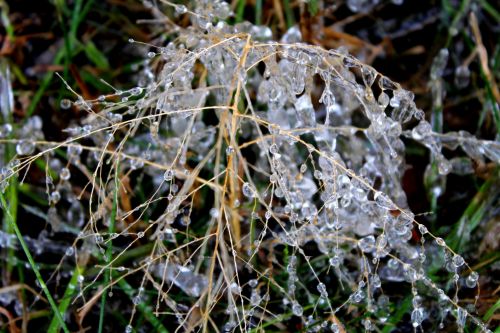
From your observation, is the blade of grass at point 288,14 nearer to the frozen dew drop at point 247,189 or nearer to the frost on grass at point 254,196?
the frost on grass at point 254,196

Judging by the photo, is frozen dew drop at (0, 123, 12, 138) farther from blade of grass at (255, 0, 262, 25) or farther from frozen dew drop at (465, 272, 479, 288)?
frozen dew drop at (465, 272, 479, 288)

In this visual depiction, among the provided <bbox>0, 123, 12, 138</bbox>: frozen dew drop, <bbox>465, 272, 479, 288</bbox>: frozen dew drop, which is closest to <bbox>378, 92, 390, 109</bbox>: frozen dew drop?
<bbox>465, 272, 479, 288</bbox>: frozen dew drop

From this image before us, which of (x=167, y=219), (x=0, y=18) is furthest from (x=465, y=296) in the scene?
(x=0, y=18)

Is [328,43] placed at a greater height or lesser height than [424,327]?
greater

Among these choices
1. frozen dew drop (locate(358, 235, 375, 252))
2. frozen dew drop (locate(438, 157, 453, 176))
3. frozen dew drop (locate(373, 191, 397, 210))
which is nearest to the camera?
frozen dew drop (locate(373, 191, 397, 210))

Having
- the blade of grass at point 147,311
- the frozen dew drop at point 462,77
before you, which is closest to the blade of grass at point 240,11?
the frozen dew drop at point 462,77

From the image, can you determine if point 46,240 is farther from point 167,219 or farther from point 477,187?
point 477,187

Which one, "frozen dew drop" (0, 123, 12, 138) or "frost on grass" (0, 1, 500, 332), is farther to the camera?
"frozen dew drop" (0, 123, 12, 138)

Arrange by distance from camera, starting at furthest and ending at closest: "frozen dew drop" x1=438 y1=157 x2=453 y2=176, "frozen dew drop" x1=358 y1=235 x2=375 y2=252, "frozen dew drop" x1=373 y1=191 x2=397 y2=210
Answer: "frozen dew drop" x1=438 y1=157 x2=453 y2=176 < "frozen dew drop" x1=358 y1=235 x2=375 y2=252 < "frozen dew drop" x1=373 y1=191 x2=397 y2=210
